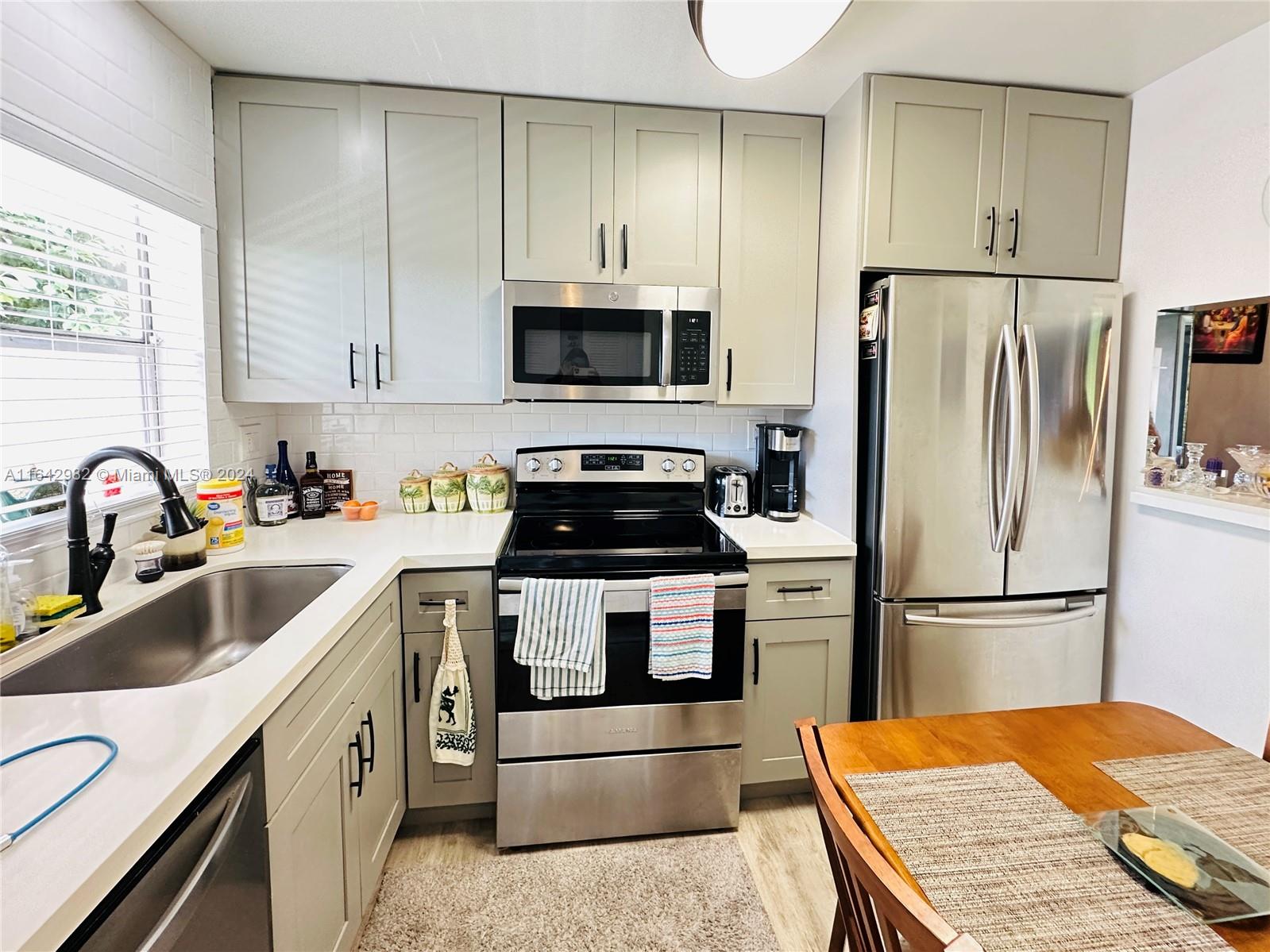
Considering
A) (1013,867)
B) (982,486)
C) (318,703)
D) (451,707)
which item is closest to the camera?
(1013,867)

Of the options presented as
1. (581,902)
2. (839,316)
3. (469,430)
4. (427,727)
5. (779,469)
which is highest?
(839,316)

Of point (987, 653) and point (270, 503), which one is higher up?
point (270, 503)

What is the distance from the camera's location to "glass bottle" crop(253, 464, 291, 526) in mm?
2242

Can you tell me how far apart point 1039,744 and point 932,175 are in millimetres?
1793

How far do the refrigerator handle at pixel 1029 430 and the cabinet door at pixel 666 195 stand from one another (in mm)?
1060

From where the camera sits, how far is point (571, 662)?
191cm

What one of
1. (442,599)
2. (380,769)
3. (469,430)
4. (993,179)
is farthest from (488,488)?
(993,179)

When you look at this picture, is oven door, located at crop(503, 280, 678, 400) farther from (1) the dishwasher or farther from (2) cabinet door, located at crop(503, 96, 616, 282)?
(1) the dishwasher

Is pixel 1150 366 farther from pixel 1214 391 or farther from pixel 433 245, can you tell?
pixel 433 245

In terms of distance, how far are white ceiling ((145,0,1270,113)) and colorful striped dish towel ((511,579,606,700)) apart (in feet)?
5.20

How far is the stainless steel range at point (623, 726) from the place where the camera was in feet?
6.38

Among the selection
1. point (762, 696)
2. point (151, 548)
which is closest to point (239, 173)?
point (151, 548)

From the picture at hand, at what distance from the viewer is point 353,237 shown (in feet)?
7.17

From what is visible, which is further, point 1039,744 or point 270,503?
point 270,503
